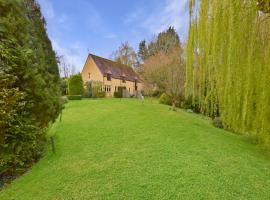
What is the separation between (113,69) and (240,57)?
100 ft

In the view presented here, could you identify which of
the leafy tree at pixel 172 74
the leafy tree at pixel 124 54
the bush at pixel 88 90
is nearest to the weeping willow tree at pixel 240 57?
the leafy tree at pixel 172 74

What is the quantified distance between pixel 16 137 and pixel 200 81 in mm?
4761

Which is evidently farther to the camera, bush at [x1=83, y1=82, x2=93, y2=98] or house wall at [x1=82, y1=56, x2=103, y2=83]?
house wall at [x1=82, y1=56, x2=103, y2=83]

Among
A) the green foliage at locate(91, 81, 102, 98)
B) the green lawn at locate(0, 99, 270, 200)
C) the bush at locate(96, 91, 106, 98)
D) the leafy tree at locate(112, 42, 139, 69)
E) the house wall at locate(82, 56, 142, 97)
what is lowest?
the green lawn at locate(0, 99, 270, 200)

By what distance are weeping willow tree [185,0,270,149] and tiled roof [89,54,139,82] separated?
2746 centimetres

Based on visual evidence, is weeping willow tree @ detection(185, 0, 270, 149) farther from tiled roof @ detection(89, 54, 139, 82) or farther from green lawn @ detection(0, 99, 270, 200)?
tiled roof @ detection(89, 54, 139, 82)

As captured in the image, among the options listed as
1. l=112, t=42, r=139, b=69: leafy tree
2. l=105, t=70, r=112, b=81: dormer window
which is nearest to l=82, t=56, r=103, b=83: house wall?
l=105, t=70, r=112, b=81: dormer window

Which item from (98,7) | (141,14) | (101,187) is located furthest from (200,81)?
(98,7)

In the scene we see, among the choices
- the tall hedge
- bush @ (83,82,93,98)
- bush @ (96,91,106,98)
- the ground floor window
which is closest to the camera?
the tall hedge

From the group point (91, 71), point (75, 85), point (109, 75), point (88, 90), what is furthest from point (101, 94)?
point (91, 71)

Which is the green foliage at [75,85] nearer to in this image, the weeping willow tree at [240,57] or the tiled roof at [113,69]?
the tiled roof at [113,69]

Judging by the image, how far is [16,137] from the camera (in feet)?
19.3

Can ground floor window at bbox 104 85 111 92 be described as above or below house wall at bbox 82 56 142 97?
below

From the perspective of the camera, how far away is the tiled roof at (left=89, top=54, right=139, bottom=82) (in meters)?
30.6
